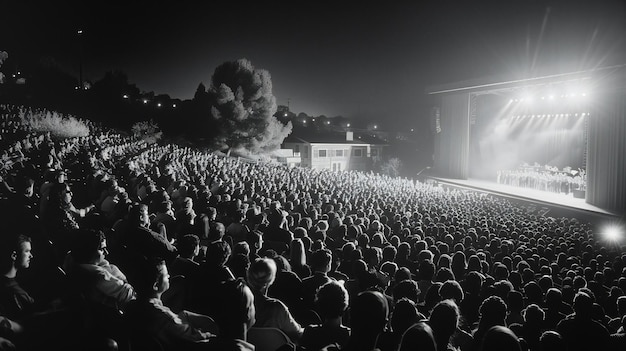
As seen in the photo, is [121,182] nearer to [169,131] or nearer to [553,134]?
[169,131]

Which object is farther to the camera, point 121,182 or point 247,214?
point 121,182

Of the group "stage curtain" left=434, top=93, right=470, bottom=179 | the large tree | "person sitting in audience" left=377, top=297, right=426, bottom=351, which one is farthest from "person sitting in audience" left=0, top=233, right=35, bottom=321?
the large tree

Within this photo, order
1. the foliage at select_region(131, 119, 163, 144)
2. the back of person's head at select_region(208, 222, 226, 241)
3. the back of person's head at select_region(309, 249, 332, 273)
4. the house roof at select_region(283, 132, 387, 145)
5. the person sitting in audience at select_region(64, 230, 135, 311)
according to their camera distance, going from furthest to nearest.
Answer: the house roof at select_region(283, 132, 387, 145) < the foliage at select_region(131, 119, 163, 144) < the back of person's head at select_region(208, 222, 226, 241) < the back of person's head at select_region(309, 249, 332, 273) < the person sitting in audience at select_region(64, 230, 135, 311)

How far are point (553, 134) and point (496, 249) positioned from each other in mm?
28139

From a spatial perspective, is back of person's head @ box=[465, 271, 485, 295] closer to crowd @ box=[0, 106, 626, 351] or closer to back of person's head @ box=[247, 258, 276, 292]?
crowd @ box=[0, 106, 626, 351]

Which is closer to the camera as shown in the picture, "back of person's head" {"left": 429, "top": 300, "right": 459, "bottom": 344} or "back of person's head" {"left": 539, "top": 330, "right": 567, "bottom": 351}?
"back of person's head" {"left": 429, "top": 300, "right": 459, "bottom": 344}

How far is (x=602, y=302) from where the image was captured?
A: 19.5ft

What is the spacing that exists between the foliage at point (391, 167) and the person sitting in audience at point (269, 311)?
4580 cm

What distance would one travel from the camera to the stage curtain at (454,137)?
32.4 metres

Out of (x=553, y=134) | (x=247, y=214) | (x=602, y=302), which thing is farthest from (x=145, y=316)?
(x=553, y=134)

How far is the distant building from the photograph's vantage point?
1868 inches

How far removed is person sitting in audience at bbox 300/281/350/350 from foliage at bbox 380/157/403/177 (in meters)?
46.2

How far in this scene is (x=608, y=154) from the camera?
2206 centimetres

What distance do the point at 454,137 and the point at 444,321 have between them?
32272 millimetres
